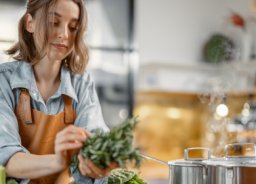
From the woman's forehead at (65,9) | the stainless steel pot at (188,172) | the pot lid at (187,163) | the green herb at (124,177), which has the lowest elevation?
the green herb at (124,177)

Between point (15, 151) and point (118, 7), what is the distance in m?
1.99

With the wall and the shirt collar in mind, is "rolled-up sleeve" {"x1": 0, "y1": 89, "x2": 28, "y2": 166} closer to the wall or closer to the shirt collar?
the shirt collar

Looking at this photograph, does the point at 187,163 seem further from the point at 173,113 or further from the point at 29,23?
the point at 173,113

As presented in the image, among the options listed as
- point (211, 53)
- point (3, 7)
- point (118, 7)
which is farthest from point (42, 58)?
point (211, 53)

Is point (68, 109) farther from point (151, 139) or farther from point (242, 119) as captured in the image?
point (151, 139)

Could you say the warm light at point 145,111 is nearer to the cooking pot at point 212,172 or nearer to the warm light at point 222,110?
the warm light at point 222,110

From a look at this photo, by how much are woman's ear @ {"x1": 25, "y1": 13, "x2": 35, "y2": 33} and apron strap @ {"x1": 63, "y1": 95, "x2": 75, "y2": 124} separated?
0.44 feet

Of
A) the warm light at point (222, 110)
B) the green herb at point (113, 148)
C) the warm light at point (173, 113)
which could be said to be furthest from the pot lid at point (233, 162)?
the warm light at point (173, 113)

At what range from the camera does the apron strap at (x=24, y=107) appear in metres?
0.81

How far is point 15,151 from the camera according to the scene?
0.77 m

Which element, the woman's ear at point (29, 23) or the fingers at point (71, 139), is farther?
the woman's ear at point (29, 23)

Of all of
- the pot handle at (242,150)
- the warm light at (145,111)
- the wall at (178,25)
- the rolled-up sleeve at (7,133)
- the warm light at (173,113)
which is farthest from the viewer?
the warm light at (173,113)

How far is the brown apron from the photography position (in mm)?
812

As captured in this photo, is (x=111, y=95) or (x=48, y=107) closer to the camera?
(x=48, y=107)
